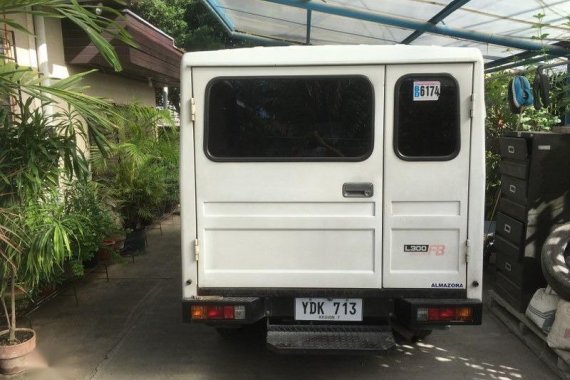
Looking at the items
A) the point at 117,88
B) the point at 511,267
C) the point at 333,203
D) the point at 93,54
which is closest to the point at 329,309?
the point at 333,203

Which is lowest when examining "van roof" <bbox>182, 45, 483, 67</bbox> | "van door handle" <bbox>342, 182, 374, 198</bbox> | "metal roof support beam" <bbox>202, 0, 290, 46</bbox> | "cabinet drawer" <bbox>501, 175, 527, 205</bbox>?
"cabinet drawer" <bbox>501, 175, 527, 205</bbox>

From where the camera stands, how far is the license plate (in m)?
3.45

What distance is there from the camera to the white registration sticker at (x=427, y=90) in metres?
3.28

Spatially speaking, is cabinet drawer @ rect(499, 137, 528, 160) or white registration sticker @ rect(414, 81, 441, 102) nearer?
white registration sticker @ rect(414, 81, 441, 102)

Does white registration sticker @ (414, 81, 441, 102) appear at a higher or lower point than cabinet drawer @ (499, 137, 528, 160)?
higher

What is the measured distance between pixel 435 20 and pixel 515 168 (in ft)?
11.8

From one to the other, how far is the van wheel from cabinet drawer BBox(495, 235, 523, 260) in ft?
1.37

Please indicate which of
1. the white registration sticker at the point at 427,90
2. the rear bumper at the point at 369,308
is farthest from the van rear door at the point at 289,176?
the white registration sticker at the point at 427,90

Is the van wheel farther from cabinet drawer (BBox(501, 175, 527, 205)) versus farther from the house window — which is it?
the house window

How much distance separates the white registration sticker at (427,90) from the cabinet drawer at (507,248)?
6.35 ft

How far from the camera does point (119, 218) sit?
6449 millimetres

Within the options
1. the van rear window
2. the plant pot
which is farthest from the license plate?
the plant pot

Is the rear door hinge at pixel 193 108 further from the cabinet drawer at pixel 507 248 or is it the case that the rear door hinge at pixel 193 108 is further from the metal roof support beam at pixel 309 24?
the metal roof support beam at pixel 309 24

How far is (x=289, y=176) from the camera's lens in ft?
11.0
